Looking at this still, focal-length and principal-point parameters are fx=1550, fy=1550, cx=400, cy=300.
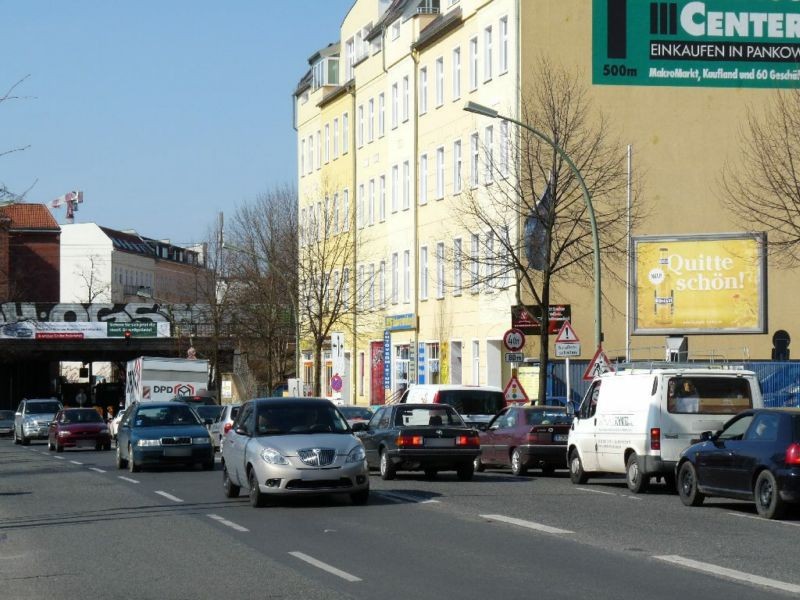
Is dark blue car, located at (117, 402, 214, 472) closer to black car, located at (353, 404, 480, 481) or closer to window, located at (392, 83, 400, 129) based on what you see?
black car, located at (353, 404, 480, 481)

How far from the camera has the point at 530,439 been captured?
99.5 feet

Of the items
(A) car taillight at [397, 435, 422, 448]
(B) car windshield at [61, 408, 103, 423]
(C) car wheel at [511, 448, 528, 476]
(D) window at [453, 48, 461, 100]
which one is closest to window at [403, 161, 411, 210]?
(D) window at [453, 48, 461, 100]

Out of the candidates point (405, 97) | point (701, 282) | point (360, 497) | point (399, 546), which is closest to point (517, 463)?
point (360, 497)

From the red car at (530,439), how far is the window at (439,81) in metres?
29.6

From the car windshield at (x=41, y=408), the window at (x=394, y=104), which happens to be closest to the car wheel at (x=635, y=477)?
the car windshield at (x=41, y=408)

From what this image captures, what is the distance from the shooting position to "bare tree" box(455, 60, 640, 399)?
40.2 metres

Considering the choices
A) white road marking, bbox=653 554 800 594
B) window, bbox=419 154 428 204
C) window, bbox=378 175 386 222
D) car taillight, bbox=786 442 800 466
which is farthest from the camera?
window, bbox=378 175 386 222

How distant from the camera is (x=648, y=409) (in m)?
24.6

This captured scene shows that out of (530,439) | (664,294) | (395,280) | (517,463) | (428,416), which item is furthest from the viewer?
(395,280)

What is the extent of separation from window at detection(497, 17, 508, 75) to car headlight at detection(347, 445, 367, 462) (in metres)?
32.2

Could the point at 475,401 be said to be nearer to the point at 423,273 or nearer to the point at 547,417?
the point at 547,417

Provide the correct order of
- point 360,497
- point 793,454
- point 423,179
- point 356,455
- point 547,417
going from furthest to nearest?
1. point 423,179
2. point 547,417
3. point 360,497
4. point 356,455
5. point 793,454

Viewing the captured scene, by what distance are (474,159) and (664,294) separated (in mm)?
9615

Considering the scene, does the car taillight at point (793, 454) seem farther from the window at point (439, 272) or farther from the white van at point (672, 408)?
the window at point (439, 272)
